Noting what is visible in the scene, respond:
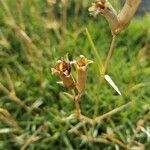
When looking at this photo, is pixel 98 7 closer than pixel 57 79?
Yes

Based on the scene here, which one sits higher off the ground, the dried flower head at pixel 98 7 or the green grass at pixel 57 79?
the dried flower head at pixel 98 7

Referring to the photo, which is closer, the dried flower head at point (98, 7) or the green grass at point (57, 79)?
the dried flower head at point (98, 7)

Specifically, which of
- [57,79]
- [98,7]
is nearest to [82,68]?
[98,7]

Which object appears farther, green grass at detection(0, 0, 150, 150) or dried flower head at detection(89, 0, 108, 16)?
green grass at detection(0, 0, 150, 150)


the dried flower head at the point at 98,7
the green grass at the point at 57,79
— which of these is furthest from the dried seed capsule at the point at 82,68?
the green grass at the point at 57,79

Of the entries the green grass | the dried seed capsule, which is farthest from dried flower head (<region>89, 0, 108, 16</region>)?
the green grass

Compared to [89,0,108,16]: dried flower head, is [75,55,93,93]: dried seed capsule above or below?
below

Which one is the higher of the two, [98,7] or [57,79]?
[98,7]

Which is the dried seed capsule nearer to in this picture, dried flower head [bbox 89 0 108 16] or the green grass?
dried flower head [bbox 89 0 108 16]

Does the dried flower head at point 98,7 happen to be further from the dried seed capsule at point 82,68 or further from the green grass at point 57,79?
the green grass at point 57,79

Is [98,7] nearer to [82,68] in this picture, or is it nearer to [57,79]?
[82,68]
